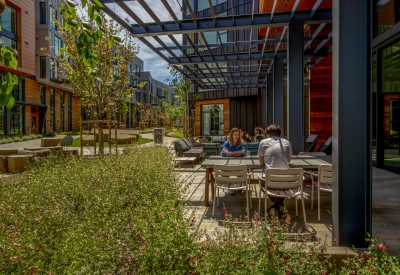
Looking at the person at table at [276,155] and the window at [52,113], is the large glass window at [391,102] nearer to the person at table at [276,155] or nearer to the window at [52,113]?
the person at table at [276,155]

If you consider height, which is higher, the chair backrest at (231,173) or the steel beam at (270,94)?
the steel beam at (270,94)

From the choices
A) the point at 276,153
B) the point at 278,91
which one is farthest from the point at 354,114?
the point at 278,91

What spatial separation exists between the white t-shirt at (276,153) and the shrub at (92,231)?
1618 millimetres

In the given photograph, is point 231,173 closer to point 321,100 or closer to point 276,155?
point 276,155

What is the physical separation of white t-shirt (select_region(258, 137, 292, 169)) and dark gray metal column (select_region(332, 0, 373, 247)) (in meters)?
1.59

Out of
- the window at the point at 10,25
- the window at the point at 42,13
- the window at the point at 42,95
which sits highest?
the window at the point at 42,13

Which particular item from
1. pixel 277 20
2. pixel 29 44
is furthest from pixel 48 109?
pixel 277 20

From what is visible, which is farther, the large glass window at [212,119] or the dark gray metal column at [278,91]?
the large glass window at [212,119]

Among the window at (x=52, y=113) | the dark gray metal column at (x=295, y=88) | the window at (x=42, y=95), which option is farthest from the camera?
the window at (x=52, y=113)

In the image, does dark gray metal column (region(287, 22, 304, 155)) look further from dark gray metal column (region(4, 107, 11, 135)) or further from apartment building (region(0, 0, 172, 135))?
dark gray metal column (region(4, 107, 11, 135))

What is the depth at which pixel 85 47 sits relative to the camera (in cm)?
251

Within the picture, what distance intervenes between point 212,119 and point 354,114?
25.5 m

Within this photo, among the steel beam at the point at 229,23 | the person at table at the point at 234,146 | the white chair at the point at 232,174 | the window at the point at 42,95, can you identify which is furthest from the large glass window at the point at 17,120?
the white chair at the point at 232,174

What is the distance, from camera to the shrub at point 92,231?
2.53 meters
